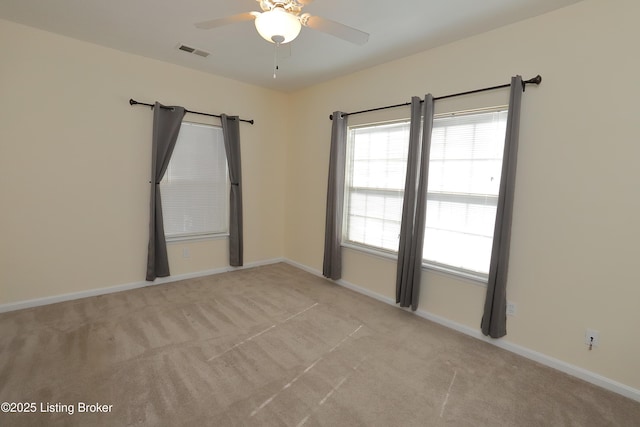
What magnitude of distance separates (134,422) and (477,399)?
6.80 feet

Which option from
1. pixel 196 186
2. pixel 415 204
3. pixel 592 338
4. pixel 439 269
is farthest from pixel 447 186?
pixel 196 186

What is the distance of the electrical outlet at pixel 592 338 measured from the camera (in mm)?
2156

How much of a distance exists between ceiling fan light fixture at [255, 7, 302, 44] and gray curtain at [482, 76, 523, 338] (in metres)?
1.82

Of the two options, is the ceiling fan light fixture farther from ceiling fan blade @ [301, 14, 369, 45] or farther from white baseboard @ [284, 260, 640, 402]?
white baseboard @ [284, 260, 640, 402]

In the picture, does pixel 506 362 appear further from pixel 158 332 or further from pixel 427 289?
pixel 158 332

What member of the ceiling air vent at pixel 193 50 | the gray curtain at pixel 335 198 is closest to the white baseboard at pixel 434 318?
the gray curtain at pixel 335 198

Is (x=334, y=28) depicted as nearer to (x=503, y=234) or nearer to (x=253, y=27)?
(x=253, y=27)

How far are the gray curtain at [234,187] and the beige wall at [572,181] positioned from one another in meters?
2.69

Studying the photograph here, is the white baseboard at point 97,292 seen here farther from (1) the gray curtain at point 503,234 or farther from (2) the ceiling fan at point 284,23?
(1) the gray curtain at point 503,234

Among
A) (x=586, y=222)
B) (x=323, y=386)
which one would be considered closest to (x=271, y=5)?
(x=323, y=386)

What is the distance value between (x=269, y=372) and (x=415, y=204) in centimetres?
202

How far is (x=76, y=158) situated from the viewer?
317cm

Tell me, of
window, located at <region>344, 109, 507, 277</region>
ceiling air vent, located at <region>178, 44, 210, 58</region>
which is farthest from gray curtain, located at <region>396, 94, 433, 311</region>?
ceiling air vent, located at <region>178, 44, 210, 58</region>

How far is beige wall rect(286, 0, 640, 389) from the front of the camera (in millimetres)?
2025
